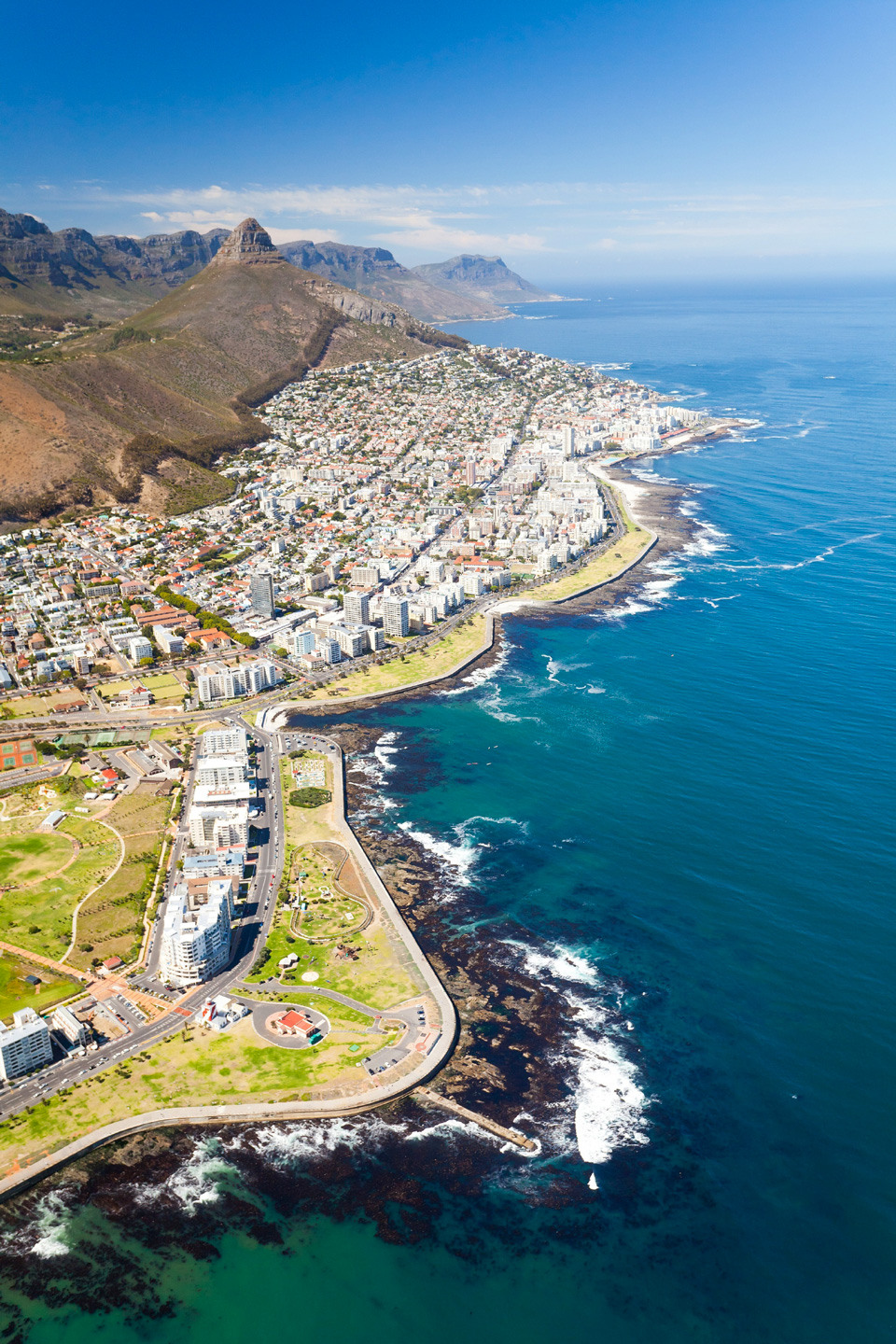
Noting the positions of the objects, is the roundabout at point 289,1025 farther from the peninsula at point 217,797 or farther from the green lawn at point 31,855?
the green lawn at point 31,855

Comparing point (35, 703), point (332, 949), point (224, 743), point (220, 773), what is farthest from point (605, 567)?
point (332, 949)

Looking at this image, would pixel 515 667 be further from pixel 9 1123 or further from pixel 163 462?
pixel 163 462

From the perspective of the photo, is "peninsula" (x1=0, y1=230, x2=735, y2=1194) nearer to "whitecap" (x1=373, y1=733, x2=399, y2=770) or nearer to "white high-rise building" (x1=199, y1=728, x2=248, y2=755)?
"white high-rise building" (x1=199, y1=728, x2=248, y2=755)

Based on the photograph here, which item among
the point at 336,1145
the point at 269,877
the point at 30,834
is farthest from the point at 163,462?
the point at 336,1145

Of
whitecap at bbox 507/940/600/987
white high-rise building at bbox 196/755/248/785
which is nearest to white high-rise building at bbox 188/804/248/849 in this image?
white high-rise building at bbox 196/755/248/785

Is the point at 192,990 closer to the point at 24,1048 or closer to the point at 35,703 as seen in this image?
the point at 24,1048
